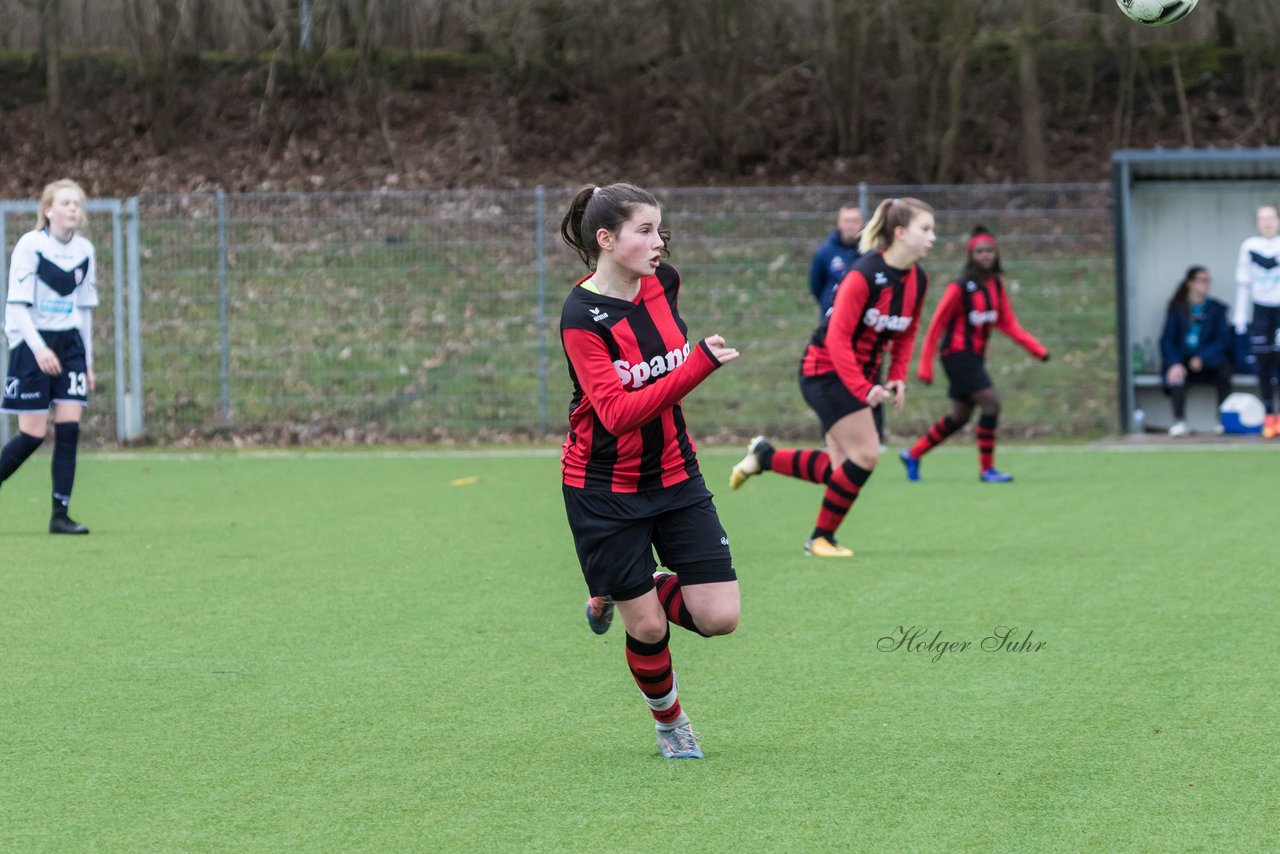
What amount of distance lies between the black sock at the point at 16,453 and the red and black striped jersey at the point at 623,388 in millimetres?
5822

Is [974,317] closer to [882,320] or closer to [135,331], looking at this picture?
[882,320]

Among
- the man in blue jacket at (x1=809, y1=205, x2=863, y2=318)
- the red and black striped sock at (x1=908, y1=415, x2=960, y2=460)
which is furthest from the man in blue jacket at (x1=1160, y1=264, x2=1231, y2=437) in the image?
the red and black striped sock at (x1=908, y1=415, x2=960, y2=460)

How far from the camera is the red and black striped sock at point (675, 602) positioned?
5.00 meters

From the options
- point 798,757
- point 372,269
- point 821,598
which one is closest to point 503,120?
point 372,269

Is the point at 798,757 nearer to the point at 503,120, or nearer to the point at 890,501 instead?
the point at 890,501

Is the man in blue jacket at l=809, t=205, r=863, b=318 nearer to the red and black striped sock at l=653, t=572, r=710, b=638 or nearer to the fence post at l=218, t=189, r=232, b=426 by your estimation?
the fence post at l=218, t=189, r=232, b=426

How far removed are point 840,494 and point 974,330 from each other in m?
4.11

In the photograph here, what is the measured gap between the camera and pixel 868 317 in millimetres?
8984

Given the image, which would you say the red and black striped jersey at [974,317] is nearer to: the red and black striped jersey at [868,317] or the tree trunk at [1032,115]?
the red and black striped jersey at [868,317]

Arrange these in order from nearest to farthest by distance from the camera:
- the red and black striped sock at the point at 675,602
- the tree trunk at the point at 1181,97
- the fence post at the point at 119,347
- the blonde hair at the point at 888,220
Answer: the red and black striped sock at the point at 675,602 < the blonde hair at the point at 888,220 < the fence post at the point at 119,347 < the tree trunk at the point at 1181,97

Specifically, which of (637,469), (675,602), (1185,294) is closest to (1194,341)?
(1185,294)

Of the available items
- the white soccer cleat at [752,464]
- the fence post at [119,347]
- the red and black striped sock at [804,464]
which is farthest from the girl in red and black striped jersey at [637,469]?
the fence post at [119,347]

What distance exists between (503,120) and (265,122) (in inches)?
134

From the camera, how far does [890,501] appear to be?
11.7 meters
